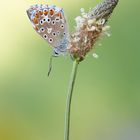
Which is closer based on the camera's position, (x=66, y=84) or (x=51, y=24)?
(x=51, y=24)

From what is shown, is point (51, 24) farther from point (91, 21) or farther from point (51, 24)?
point (91, 21)

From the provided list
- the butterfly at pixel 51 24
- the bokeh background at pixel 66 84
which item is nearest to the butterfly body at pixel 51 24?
the butterfly at pixel 51 24

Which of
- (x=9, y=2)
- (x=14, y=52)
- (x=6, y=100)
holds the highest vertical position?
(x=9, y=2)

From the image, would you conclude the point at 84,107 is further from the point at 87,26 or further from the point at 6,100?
the point at 87,26

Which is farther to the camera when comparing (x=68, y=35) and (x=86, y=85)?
(x=86, y=85)

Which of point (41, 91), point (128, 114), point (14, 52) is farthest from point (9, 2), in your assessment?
point (128, 114)

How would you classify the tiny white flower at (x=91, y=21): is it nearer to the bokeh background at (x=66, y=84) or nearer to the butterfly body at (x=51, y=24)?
the butterfly body at (x=51, y=24)

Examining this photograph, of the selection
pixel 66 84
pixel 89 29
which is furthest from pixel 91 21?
pixel 66 84

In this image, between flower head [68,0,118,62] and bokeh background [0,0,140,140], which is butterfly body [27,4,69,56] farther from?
bokeh background [0,0,140,140]
